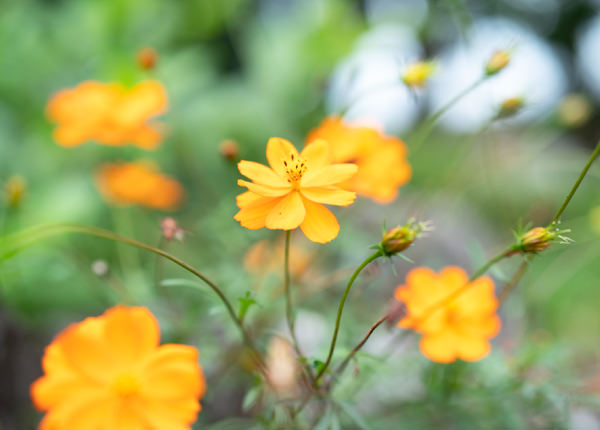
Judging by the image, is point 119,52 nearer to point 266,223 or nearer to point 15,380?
point 15,380

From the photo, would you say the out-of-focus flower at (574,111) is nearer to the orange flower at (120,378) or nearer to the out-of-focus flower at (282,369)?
the out-of-focus flower at (282,369)

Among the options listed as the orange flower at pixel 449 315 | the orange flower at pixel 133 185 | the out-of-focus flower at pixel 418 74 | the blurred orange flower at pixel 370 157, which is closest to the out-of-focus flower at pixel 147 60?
the orange flower at pixel 133 185

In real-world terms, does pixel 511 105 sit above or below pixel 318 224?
above

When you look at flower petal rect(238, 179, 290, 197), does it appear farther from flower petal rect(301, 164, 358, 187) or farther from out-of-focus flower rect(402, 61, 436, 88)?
out-of-focus flower rect(402, 61, 436, 88)

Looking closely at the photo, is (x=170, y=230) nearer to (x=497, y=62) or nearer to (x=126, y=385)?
(x=126, y=385)

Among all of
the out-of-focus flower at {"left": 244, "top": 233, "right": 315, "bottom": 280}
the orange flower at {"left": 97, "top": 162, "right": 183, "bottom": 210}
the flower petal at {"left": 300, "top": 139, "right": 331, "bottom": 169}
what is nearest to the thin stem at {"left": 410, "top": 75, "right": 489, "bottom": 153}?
the flower petal at {"left": 300, "top": 139, "right": 331, "bottom": 169}

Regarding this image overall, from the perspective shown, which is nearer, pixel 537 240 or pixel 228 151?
pixel 537 240

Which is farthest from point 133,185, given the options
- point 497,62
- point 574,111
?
point 574,111

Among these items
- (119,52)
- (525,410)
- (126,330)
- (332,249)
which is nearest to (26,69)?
(119,52)
